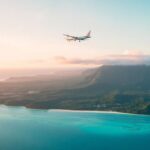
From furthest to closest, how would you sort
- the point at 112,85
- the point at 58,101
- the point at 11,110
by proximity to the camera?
the point at 112,85 < the point at 58,101 < the point at 11,110

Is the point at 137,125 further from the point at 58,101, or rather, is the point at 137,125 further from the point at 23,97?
the point at 23,97

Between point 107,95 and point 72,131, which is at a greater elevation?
point 107,95

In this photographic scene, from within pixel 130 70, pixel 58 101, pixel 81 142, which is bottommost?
pixel 81 142

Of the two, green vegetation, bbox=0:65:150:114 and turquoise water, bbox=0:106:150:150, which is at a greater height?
green vegetation, bbox=0:65:150:114

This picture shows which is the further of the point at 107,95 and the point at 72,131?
the point at 107,95

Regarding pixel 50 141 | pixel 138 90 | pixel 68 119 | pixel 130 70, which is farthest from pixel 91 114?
pixel 130 70

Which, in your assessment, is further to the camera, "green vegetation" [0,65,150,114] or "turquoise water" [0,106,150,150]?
"green vegetation" [0,65,150,114]

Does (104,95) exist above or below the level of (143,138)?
above

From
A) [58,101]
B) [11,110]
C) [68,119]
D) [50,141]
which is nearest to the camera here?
[50,141]
